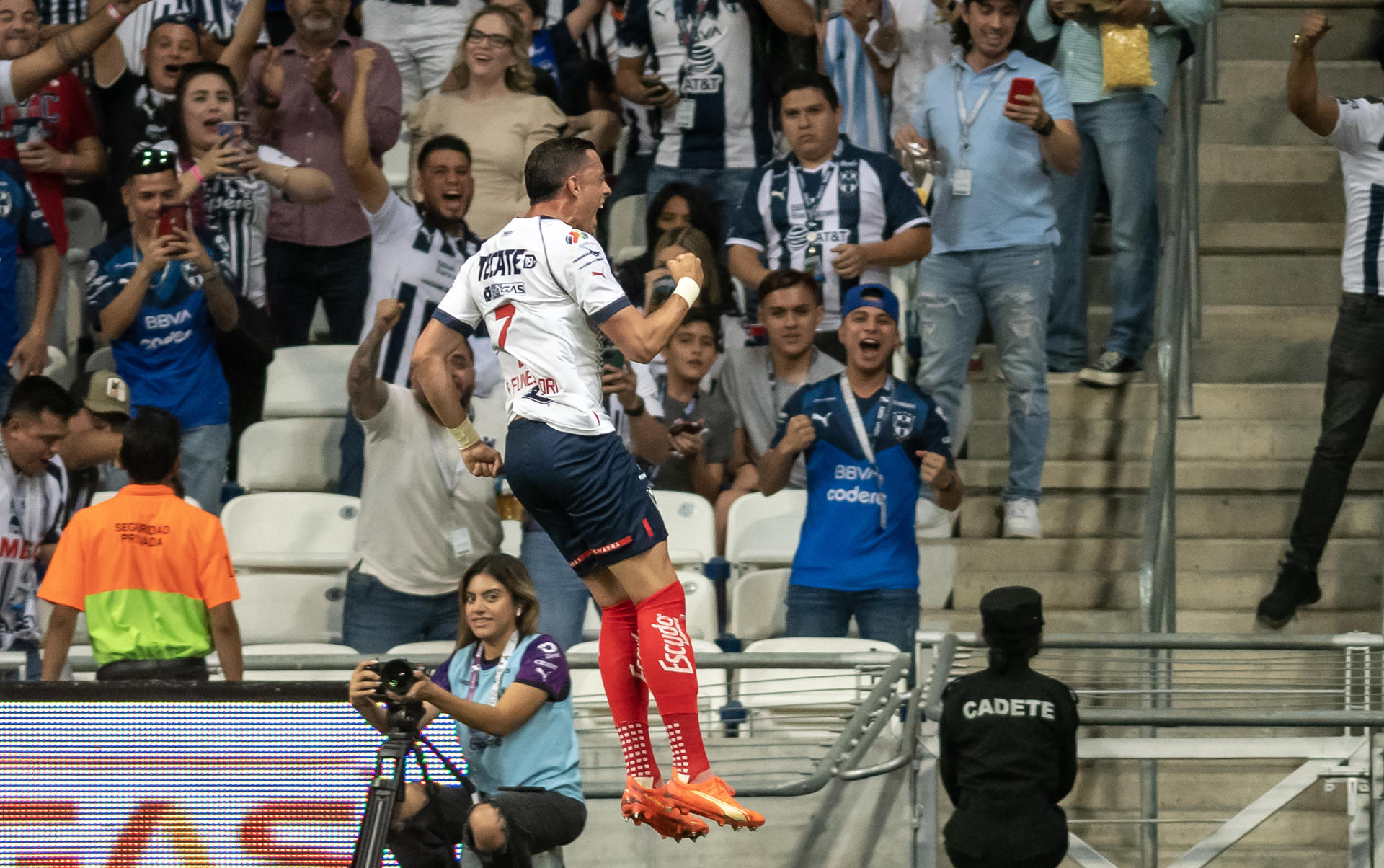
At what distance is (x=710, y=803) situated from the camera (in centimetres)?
423

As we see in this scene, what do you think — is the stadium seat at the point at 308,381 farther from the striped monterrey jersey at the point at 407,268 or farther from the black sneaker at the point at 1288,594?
the black sneaker at the point at 1288,594

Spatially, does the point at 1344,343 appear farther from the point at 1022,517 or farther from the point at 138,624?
the point at 138,624

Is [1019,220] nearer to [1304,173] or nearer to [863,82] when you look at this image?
[863,82]

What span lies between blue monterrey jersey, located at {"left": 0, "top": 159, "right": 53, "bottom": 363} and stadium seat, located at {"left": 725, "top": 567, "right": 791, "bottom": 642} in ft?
11.2

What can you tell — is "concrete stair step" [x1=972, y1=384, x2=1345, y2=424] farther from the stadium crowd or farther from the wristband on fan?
the wristband on fan

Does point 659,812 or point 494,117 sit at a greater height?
point 494,117

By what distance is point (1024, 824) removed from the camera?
5387mm

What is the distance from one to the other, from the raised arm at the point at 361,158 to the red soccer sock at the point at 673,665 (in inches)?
159

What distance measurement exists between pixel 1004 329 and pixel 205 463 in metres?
3.44

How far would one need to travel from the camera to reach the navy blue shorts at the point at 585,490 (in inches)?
165

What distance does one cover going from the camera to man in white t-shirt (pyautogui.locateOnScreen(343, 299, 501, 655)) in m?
6.78

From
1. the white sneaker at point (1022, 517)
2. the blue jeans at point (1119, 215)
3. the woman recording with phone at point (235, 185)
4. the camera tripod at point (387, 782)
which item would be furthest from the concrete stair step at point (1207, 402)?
the camera tripod at point (387, 782)

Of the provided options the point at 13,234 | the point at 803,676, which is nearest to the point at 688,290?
the point at 803,676

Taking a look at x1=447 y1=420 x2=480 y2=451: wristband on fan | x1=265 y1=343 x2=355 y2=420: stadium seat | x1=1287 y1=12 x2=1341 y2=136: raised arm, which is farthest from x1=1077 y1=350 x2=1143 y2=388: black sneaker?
x1=447 y1=420 x2=480 y2=451: wristband on fan
